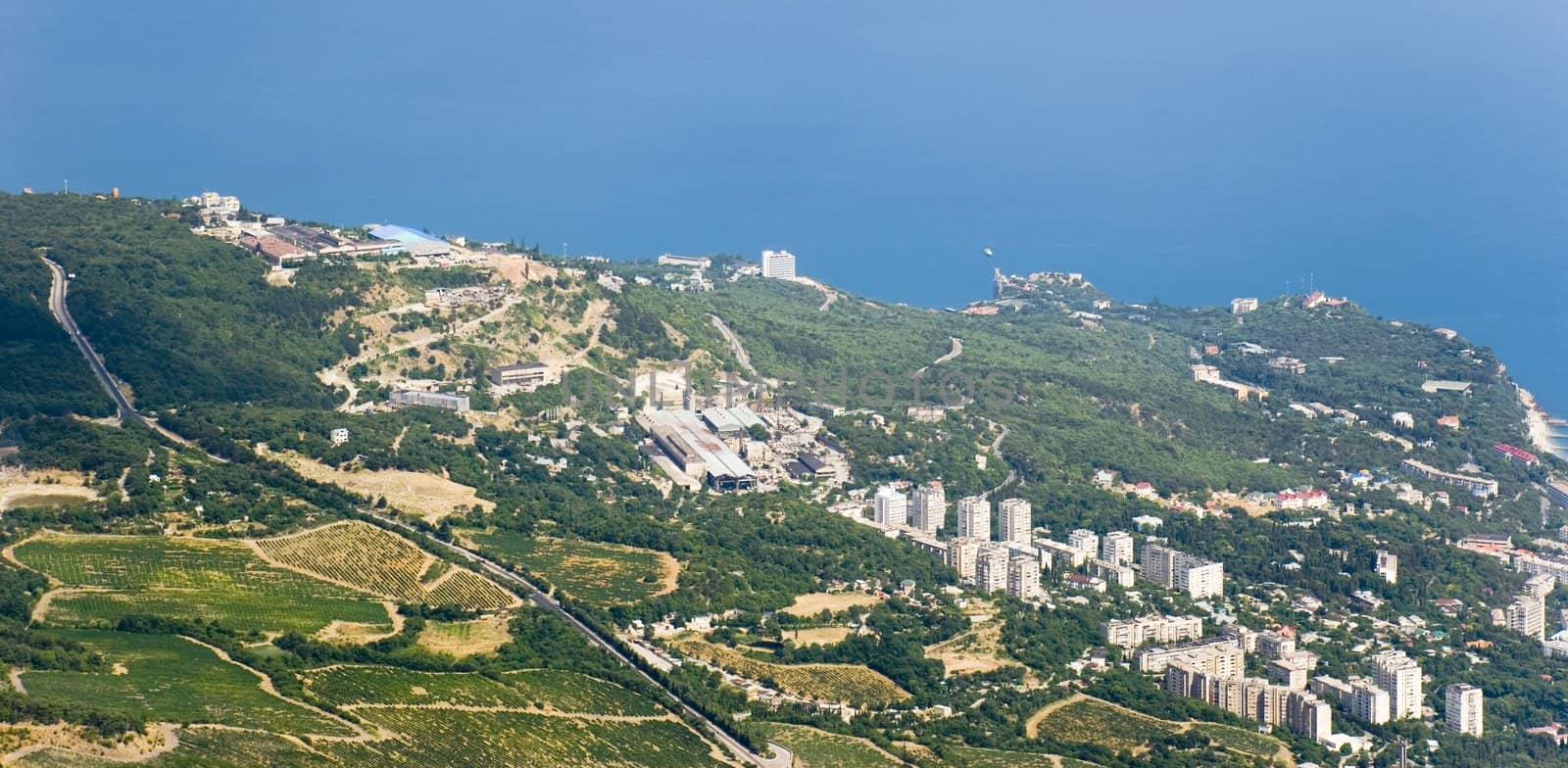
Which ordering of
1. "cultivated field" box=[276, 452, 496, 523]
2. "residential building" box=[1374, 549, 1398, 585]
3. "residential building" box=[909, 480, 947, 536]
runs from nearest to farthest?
"cultivated field" box=[276, 452, 496, 523] → "residential building" box=[1374, 549, 1398, 585] → "residential building" box=[909, 480, 947, 536]

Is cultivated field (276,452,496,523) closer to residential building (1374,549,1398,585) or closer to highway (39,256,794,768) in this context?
highway (39,256,794,768)

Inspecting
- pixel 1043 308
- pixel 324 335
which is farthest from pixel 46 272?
pixel 1043 308

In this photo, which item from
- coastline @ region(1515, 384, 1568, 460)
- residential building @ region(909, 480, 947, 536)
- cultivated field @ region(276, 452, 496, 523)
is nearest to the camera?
cultivated field @ region(276, 452, 496, 523)

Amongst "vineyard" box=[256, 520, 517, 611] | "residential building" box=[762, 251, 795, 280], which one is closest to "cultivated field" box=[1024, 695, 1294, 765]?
"vineyard" box=[256, 520, 517, 611]

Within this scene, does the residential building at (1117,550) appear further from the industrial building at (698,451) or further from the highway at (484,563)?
the highway at (484,563)

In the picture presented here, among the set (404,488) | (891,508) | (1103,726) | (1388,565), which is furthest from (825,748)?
(1388,565)

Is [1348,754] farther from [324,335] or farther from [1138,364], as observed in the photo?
[1138,364]

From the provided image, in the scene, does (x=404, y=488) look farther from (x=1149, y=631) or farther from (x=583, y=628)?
(x=1149, y=631)

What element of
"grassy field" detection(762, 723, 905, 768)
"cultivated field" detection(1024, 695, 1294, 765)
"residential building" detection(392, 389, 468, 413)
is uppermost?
"residential building" detection(392, 389, 468, 413)
